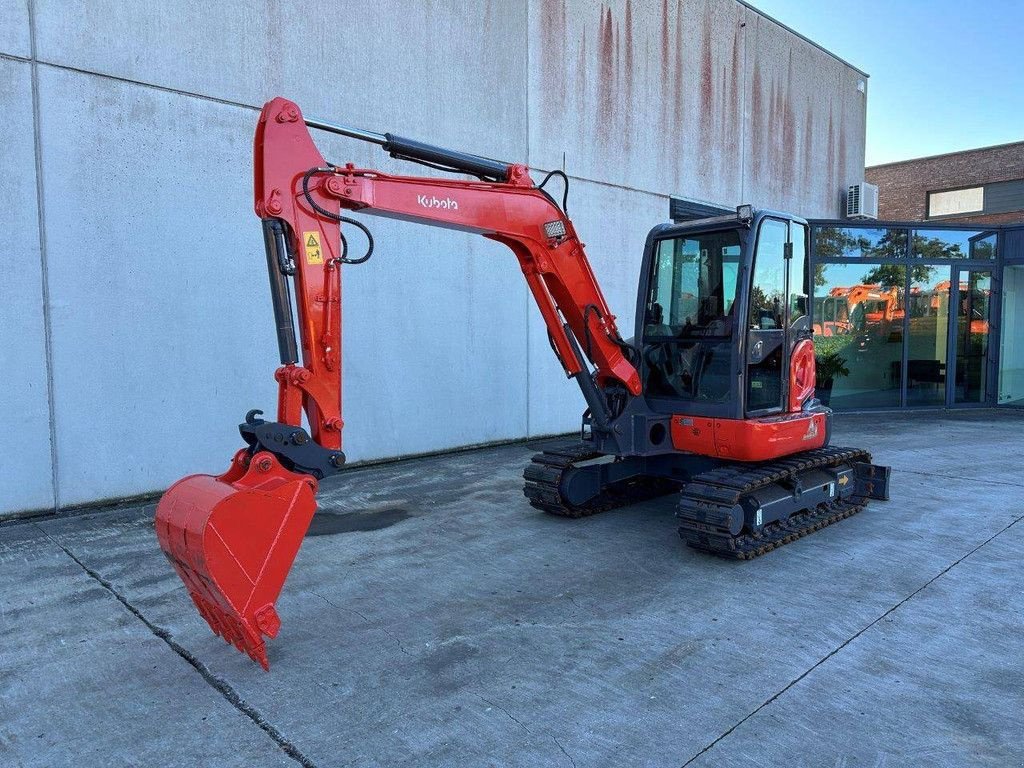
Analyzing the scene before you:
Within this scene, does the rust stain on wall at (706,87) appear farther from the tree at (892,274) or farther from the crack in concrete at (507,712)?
the crack in concrete at (507,712)

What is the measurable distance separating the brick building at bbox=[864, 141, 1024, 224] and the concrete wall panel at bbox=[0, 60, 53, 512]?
2502 centimetres

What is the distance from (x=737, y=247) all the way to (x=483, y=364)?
4.69 meters

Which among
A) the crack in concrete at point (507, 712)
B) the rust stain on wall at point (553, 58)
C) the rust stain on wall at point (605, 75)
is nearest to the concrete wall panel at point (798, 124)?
the rust stain on wall at point (605, 75)

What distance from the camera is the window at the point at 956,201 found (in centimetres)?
2575

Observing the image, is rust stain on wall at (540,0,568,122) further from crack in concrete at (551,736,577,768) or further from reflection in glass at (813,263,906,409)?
crack in concrete at (551,736,577,768)

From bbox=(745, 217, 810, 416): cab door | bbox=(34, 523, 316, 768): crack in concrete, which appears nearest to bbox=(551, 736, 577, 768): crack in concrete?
bbox=(34, 523, 316, 768): crack in concrete

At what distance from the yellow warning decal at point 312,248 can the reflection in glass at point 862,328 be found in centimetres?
1125

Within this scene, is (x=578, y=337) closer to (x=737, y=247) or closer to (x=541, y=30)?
(x=737, y=247)

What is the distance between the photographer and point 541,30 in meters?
10.1

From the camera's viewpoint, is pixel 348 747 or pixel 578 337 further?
pixel 578 337

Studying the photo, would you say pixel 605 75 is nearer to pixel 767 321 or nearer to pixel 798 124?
pixel 798 124

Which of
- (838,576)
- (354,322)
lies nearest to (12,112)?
(354,322)

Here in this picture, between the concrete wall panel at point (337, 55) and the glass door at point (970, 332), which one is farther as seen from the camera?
the glass door at point (970, 332)

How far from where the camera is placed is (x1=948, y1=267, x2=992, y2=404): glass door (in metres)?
13.6
